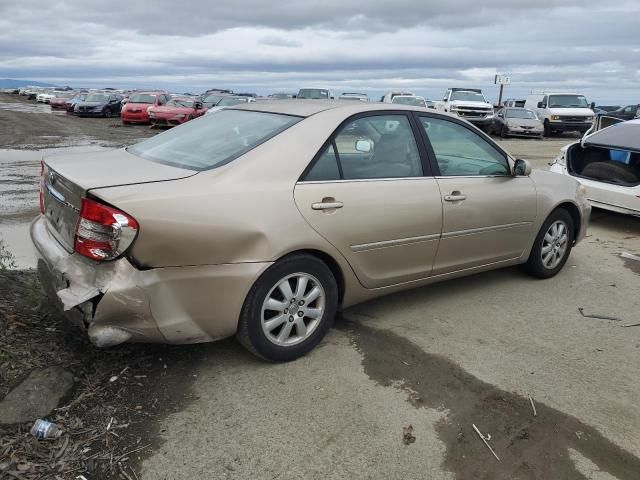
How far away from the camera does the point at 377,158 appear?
3.92 meters

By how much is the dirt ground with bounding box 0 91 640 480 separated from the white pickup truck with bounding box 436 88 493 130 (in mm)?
22717

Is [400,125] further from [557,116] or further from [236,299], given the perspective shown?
[557,116]

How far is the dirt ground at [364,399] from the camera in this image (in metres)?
2.65

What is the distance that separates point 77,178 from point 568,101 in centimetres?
2805

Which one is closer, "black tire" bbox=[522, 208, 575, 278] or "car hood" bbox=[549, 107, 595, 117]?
"black tire" bbox=[522, 208, 575, 278]

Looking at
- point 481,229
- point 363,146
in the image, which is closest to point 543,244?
point 481,229

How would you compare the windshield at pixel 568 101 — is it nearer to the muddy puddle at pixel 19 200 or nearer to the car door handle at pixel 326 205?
the muddy puddle at pixel 19 200

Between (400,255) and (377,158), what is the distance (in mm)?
685

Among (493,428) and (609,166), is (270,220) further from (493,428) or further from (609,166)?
(609,166)

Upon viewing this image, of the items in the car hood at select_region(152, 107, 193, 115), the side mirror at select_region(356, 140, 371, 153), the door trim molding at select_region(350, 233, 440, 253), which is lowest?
the car hood at select_region(152, 107, 193, 115)

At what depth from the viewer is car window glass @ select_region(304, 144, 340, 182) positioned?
3.50 m

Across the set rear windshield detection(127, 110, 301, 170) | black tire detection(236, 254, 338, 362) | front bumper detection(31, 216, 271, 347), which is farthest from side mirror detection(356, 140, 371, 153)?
→ front bumper detection(31, 216, 271, 347)

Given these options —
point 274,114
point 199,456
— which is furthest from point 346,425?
point 274,114

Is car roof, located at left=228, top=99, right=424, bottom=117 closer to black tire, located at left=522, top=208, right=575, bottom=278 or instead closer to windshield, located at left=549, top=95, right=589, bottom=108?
black tire, located at left=522, top=208, right=575, bottom=278
